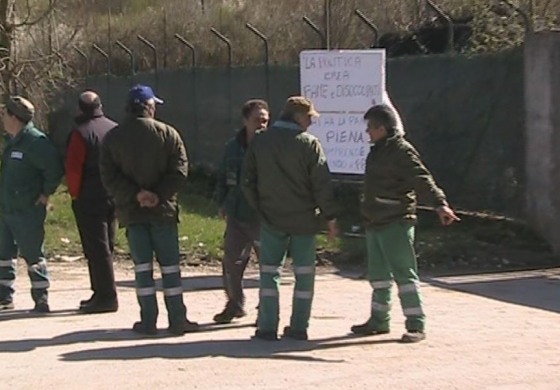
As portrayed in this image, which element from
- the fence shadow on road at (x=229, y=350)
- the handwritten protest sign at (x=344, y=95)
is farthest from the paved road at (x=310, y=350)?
the handwritten protest sign at (x=344, y=95)

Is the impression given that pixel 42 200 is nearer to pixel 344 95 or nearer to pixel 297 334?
pixel 297 334

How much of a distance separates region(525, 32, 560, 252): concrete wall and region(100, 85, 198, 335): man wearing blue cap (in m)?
5.49

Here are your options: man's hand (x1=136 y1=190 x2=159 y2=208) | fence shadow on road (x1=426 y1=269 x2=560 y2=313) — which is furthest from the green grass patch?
man's hand (x1=136 y1=190 x2=159 y2=208)

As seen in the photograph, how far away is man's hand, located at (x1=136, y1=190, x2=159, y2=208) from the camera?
33.0 ft

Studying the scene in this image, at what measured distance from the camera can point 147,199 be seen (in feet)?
33.0

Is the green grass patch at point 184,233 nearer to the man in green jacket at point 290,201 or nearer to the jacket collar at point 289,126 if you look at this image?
the man in green jacket at point 290,201

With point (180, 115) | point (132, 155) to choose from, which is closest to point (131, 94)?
point (132, 155)

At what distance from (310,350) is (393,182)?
4.57 ft

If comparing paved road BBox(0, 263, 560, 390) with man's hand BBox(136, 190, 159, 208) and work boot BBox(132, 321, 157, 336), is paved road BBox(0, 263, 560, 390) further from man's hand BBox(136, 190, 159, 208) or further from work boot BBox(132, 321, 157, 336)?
man's hand BBox(136, 190, 159, 208)

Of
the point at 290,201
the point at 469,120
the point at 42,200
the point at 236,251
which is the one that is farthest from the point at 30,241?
the point at 469,120

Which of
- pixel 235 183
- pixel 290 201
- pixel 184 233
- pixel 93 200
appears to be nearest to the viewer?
pixel 290 201

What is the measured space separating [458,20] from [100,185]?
1052cm

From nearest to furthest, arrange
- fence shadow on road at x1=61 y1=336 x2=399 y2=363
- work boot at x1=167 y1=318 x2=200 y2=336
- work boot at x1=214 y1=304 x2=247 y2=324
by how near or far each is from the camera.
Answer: fence shadow on road at x1=61 y1=336 x2=399 y2=363 → work boot at x1=167 y1=318 x2=200 y2=336 → work boot at x1=214 y1=304 x2=247 y2=324

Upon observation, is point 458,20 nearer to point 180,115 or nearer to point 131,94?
point 180,115
